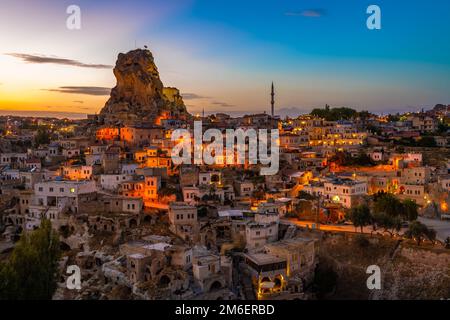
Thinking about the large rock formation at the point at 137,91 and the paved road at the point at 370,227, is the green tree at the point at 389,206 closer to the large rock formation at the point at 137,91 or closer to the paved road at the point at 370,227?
the paved road at the point at 370,227

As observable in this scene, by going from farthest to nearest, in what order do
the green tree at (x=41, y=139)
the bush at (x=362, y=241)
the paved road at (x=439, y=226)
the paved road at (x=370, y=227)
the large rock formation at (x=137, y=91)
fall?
the large rock formation at (x=137, y=91) → the green tree at (x=41, y=139) → the paved road at (x=370, y=227) → the paved road at (x=439, y=226) → the bush at (x=362, y=241)

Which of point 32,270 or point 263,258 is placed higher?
point 32,270

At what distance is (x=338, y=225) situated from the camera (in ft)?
93.4

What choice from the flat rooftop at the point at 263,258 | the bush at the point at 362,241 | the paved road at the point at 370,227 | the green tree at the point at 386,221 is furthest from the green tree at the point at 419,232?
the flat rooftop at the point at 263,258

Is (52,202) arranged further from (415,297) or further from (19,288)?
(415,297)

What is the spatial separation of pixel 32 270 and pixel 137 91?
39.8 metres

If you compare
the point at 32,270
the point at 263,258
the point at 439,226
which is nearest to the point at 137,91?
the point at 263,258

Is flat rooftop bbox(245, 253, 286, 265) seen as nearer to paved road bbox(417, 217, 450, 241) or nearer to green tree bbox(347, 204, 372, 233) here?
green tree bbox(347, 204, 372, 233)

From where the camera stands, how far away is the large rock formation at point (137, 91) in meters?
55.7

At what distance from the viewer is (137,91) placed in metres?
57.3

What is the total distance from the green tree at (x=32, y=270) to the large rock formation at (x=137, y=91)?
1362 inches

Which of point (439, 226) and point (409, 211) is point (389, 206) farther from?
point (439, 226)

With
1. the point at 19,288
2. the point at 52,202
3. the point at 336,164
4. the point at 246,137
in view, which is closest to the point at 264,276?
the point at 19,288

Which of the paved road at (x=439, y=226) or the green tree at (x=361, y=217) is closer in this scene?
the green tree at (x=361, y=217)
